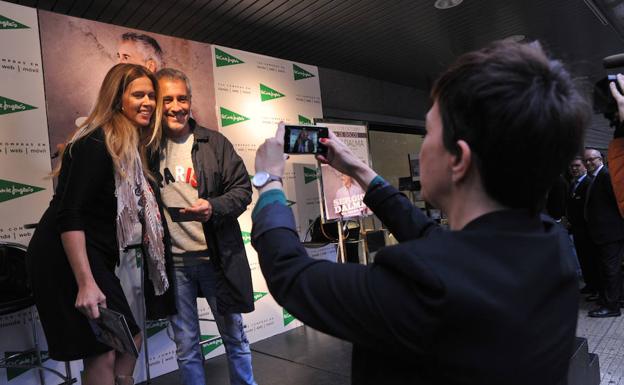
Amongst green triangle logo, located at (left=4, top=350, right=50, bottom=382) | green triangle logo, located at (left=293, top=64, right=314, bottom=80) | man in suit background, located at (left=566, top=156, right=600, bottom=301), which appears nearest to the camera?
green triangle logo, located at (left=4, top=350, right=50, bottom=382)

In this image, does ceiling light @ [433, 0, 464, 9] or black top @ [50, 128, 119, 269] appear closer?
black top @ [50, 128, 119, 269]

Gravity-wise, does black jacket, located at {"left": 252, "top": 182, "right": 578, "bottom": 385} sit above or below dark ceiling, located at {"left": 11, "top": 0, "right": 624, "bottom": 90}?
below

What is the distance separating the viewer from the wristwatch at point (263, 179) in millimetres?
731

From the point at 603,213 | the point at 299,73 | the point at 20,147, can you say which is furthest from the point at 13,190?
the point at 603,213

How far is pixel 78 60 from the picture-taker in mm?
2672

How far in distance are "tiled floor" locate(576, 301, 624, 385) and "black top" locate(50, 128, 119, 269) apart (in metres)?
2.61

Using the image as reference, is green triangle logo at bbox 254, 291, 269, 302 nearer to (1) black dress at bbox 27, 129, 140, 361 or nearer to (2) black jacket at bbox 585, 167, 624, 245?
(1) black dress at bbox 27, 129, 140, 361

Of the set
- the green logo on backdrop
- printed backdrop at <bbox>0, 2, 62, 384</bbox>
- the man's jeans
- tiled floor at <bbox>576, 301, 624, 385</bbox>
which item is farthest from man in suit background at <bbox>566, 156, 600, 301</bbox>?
printed backdrop at <bbox>0, 2, 62, 384</bbox>

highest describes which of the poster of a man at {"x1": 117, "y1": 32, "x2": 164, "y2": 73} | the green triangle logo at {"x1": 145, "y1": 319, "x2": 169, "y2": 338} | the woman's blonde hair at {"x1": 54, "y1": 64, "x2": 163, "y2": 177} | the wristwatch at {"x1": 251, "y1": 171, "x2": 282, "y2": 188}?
the poster of a man at {"x1": 117, "y1": 32, "x2": 164, "y2": 73}

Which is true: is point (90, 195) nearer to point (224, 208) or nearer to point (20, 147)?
point (224, 208)

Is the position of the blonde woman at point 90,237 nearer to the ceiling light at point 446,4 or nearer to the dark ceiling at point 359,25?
the dark ceiling at point 359,25

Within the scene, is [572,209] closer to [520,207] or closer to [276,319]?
[276,319]

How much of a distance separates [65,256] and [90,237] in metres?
0.09

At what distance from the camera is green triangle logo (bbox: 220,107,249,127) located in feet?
10.9
